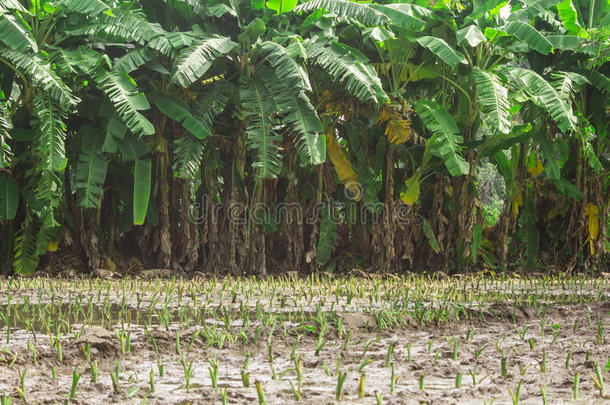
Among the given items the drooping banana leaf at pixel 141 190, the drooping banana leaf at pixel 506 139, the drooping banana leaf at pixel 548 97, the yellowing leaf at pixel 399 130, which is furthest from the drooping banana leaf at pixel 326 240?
the drooping banana leaf at pixel 548 97

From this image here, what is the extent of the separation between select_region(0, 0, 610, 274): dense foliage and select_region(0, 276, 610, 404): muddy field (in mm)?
3247

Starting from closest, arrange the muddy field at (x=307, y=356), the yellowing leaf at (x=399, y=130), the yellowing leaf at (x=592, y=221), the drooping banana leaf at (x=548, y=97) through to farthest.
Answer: the muddy field at (x=307, y=356)
the drooping banana leaf at (x=548, y=97)
the yellowing leaf at (x=399, y=130)
the yellowing leaf at (x=592, y=221)

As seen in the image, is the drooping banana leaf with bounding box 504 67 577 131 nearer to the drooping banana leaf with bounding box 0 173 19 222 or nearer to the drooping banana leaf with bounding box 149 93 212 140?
the drooping banana leaf with bounding box 149 93 212 140

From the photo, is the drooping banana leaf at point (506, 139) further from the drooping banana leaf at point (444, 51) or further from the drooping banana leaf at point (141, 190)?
the drooping banana leaf at point (141, 190)

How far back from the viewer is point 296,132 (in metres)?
9.53

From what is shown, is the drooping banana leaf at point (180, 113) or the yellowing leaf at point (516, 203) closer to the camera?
the drooping banana leaf at point (180, 113)

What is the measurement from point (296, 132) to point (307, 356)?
20.3ft

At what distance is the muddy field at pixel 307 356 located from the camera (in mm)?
2805

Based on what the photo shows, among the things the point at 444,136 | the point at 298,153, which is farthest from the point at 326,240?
the point at 444,136

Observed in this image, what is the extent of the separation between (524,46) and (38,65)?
20.8 ft

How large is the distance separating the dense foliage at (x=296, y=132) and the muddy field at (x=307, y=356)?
3.25m

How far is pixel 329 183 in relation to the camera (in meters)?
9.98

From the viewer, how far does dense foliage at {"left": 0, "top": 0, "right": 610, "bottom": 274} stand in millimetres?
8297

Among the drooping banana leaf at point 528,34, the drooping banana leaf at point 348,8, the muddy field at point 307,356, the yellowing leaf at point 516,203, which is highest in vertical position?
the drooping banana leaf at point 348,8
